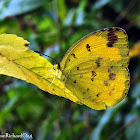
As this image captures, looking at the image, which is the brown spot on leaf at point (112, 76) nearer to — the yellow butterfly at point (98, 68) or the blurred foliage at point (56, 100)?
the yellow butterfly at point (98, 68)

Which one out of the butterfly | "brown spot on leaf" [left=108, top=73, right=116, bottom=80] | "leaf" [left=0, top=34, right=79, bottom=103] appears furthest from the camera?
"brown spot on leaf" [left=108, top=73, right=116, bottom=80]

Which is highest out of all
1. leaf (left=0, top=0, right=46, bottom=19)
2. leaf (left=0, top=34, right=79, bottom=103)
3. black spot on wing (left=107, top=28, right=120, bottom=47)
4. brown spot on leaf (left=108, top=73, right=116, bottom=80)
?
leaf (left=0, top=0, right=46, bottom=19)

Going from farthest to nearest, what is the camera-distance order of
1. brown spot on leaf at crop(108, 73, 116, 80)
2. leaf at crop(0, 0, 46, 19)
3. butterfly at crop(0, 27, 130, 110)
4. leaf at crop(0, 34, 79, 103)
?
1. leaf at crop(0, 0, 46, 19)
2. brown spot on leaf at crop(108, 73, 116, 80)
3. butterfly at crop(0, 27, 130, 110)
4. leaf at crop(0, 34, 79, 103)

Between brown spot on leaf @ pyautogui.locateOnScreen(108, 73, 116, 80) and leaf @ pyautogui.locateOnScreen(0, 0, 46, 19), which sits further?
leaf @ pyautogui.locateOnScreen(0, 0, 46, 19)

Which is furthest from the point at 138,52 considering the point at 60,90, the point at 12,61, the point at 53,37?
the point at 12,61

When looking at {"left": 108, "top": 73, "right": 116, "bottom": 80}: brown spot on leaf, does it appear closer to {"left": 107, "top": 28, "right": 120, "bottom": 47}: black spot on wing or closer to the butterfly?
the butterfly

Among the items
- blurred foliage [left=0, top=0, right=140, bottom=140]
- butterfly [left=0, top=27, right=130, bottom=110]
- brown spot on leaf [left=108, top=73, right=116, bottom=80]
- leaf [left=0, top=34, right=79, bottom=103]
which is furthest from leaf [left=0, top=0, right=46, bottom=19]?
leaf [left=0, top=34, right=79, bottom=103]

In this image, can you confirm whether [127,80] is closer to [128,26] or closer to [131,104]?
[131,104]
